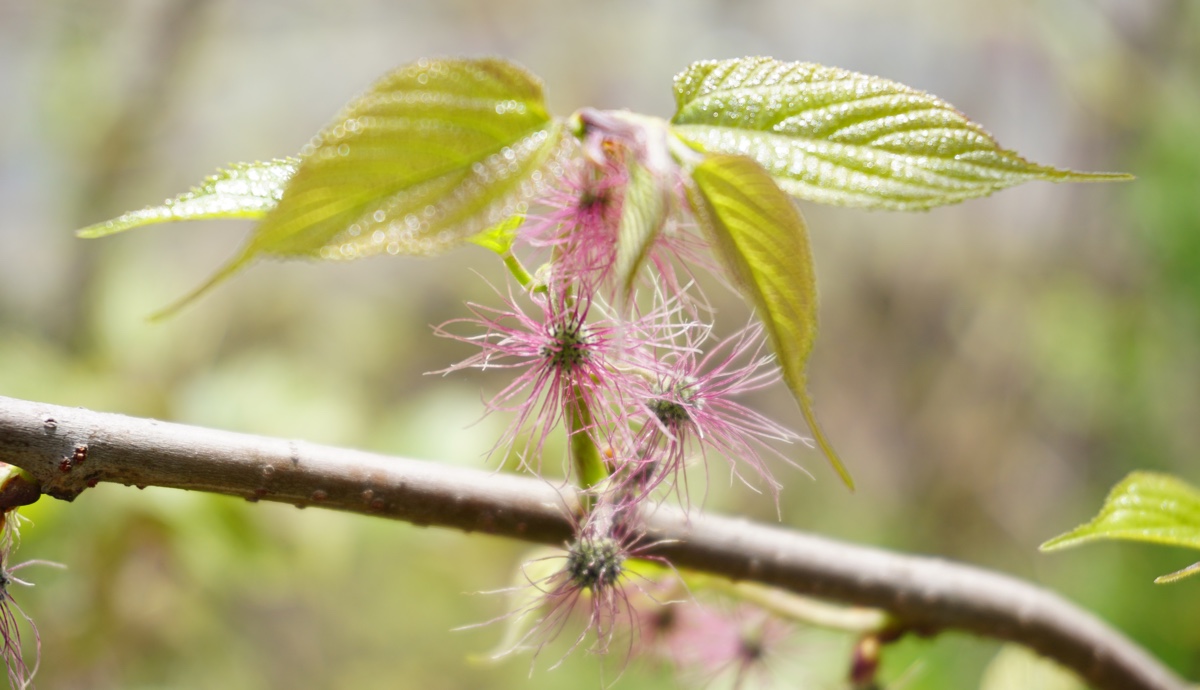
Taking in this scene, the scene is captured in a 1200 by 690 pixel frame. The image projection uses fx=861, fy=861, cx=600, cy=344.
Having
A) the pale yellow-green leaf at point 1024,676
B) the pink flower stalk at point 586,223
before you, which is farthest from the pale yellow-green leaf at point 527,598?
the pale yellow-green leaf at point 1024,676

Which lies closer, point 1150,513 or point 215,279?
point 215,279

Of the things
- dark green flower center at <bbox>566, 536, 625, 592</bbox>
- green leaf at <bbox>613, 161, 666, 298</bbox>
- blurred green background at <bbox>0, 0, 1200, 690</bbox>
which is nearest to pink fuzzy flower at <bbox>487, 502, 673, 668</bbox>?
dark green flower center at <bbox>566, 536, 625, 592</bbox>

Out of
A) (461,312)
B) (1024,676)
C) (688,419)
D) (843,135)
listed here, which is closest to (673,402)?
(688,419)

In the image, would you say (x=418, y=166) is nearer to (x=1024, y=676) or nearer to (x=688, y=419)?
(x=688, y=419)

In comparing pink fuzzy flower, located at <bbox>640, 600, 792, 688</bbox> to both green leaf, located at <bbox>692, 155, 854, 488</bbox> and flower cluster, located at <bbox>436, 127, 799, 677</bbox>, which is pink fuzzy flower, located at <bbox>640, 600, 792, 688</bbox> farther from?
green leaf, located at <bbox>692, 155, 854, 488</bbox>

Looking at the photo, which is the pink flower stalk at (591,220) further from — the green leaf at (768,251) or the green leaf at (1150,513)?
the green leaf at (1150,513)

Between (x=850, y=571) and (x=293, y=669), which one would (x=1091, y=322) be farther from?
(x=293, y=669)
